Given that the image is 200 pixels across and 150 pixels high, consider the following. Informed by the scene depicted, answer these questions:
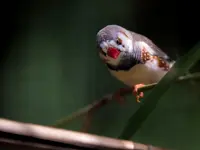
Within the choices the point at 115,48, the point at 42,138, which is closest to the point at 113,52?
the point at 115,48

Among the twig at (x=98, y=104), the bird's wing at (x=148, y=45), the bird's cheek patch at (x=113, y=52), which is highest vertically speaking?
the bird's wing at (x=148, y=45)

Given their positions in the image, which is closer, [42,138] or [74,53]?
[42,138]

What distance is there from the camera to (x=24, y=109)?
52 cm

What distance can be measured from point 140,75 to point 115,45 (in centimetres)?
7

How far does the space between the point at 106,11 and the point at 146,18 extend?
6cm

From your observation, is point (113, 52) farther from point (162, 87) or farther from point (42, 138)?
point (42, 138)

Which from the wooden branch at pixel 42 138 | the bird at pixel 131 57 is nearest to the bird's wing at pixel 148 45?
the bird at pixel 131 57

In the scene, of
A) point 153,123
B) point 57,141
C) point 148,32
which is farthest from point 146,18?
point 57,141

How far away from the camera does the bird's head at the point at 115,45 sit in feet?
1.72

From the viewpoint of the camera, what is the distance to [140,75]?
22.7 inches

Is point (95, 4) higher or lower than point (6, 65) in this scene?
higher

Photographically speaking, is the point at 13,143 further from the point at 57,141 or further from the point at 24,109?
the point at 24,109

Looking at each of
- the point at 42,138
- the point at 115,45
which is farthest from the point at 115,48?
the point at 42,138

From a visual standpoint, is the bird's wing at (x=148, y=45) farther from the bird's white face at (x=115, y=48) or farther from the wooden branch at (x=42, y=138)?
the wooden branch at (x=42, y=138)
